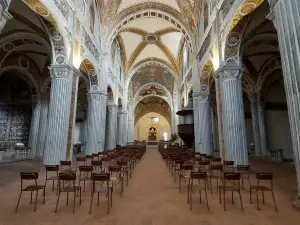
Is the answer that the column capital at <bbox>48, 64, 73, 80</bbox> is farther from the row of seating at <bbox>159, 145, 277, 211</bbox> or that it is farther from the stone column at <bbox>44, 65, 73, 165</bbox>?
the row of seating at <bbox>159, 145, 277, 211</bbox>

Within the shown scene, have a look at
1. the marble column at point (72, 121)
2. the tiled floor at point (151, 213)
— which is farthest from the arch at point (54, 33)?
the tiled floor at point (151, 213)

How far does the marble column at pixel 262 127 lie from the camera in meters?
14.4

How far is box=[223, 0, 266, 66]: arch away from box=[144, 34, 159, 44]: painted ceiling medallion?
46.4ft

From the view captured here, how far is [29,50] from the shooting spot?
1360 cm

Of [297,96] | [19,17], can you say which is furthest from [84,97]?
[297,96]

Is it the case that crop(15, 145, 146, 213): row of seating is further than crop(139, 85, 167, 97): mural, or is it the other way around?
crop(139, 85, 167, 97): mural

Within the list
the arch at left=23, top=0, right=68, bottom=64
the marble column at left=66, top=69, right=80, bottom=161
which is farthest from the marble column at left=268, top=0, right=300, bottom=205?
the marble column at left=66, top=69, right=80, bottom=161

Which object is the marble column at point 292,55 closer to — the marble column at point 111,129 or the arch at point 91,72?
the arch at point 91,72

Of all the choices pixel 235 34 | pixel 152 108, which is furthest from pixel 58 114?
pixel 152 108

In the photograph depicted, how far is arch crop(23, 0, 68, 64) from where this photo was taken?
7.38 metres

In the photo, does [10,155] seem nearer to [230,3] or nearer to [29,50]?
[29,50]

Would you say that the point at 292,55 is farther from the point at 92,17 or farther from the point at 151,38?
the point at 151,38

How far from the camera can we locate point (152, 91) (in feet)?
112

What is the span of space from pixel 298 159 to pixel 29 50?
16.7 metres
